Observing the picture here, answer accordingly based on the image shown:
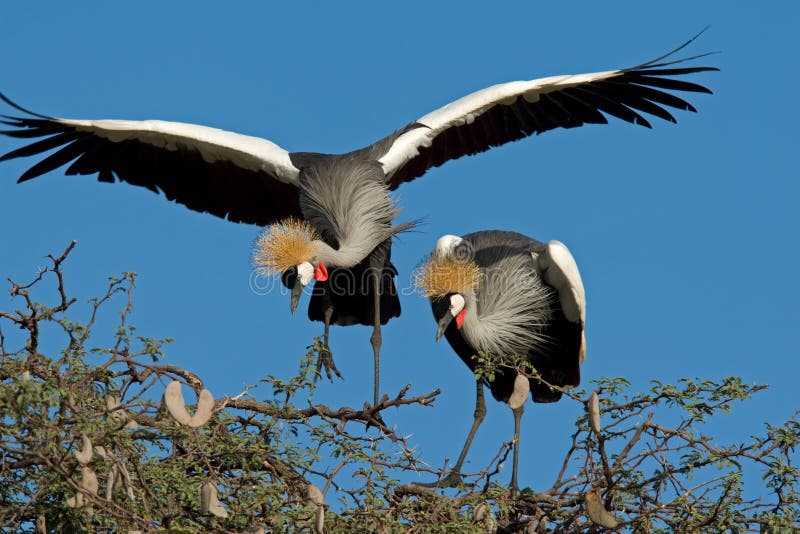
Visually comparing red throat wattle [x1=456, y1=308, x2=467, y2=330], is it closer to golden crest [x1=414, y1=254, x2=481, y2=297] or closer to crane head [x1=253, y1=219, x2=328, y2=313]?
golden crest [x1=414, y1=254, x2=481, y2=297]

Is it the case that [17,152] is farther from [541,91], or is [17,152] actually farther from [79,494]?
[79,494]

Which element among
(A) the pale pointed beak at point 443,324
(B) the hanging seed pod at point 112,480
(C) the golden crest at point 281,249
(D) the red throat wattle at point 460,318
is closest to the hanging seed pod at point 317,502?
(B) the hanging seed pod at point 112,480

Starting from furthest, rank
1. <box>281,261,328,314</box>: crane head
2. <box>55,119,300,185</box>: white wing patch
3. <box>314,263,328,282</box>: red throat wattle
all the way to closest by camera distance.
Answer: <box>55,119,300,185</box>: white wing patch < <box>314,263,328,282</box>: red throat wattle < <box>281,261,328,314</box>: crane head

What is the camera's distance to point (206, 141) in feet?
21.4

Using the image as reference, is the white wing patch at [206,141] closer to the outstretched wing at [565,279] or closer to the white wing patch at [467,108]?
the white wing patch at [467,108]

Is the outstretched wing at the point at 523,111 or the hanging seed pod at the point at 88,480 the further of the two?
the outstretched wing at the point at 523,111

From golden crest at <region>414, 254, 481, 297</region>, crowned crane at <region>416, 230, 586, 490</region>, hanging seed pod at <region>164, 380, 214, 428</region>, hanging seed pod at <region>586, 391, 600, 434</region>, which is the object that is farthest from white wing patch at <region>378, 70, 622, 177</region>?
hanging seed pod at <region>164, 380, 214, 428</region>

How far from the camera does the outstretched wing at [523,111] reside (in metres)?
6.38

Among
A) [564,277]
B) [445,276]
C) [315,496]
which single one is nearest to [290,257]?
[445,276]

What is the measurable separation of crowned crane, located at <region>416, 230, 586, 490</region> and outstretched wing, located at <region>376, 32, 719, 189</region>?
709 millimetres

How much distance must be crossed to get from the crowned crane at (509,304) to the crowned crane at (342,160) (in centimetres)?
59

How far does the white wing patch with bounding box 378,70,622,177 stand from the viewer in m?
6.42

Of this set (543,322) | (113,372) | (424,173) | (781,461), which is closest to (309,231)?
(424,173)

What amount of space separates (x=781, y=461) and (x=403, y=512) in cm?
128
